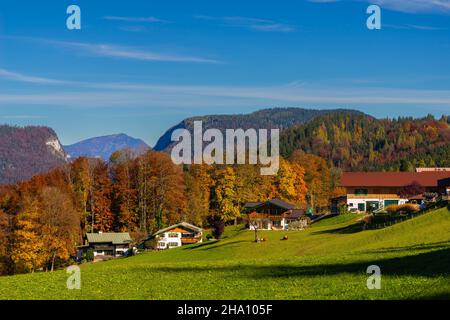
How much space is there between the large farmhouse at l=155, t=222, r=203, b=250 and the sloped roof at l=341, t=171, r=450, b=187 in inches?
1064

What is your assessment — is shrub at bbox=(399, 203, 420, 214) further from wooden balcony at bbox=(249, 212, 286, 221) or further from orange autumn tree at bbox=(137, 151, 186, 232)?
orange autumn tree at bbox=(137, 151, 186, 232)

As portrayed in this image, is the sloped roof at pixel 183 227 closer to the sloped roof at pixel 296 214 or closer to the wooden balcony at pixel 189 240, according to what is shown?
the wooden balcony at pixel 189 240

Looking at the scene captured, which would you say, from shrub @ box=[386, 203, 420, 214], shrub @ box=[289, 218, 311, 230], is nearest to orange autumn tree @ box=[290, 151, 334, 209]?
shrub @ box=[289, 218, 311, 230]

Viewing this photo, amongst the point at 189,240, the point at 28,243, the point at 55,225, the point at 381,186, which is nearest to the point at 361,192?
the point at 381,186

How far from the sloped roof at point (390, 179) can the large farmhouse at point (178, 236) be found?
88.7 feet

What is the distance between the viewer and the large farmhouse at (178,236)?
94.9 metres

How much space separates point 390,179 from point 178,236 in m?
37.5

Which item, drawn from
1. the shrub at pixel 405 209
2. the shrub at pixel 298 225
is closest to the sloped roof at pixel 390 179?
the shrub at pixel 298 225

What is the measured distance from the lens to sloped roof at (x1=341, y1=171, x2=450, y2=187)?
10806cm

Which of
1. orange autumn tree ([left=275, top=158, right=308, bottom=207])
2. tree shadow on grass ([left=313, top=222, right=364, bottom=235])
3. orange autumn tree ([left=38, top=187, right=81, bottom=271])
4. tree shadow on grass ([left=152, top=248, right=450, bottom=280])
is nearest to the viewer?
tree shadow on grass ([left=152, top=248, right=450, bottom=280])

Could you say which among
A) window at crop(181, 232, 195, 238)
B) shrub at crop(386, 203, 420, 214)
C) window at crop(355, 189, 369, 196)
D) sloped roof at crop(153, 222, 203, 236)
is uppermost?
window at crop(355, 189, 369, 196)

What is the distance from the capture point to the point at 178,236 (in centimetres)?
9650

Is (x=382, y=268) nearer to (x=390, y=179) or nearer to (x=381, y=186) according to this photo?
(x=381, y=186)
